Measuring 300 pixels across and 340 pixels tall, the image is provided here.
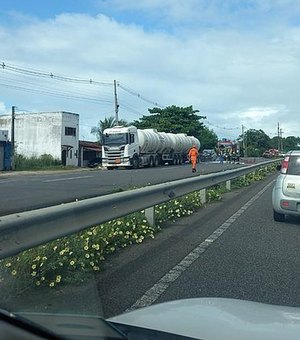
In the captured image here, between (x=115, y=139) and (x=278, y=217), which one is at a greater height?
(x=115, y=139)

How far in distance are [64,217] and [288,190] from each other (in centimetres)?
591

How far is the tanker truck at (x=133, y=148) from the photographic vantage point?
4200 cm

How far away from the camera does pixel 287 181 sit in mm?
10344

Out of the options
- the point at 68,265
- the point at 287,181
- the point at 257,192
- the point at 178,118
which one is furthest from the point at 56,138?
the point at 68,265

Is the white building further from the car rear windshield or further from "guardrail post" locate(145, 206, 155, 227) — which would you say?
"guardrail post" locate(145, 206, 155, 227)

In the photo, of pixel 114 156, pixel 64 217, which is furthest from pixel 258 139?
pixel 64 217

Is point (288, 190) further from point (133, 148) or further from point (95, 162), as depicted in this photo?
point (95, 162)

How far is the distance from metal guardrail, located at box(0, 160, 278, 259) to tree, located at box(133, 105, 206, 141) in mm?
69854

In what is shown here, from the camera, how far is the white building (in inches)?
2275

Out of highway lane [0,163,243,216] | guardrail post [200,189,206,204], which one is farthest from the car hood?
guardrail post [200,189,206,204]

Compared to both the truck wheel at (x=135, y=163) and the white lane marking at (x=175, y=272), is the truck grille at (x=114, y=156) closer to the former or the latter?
the truck wheel at (x=135, y=163)

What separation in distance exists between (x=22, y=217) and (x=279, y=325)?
275cm

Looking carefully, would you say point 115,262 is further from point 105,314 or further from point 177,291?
point 105,314

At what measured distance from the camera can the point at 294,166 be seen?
10.4 meters
